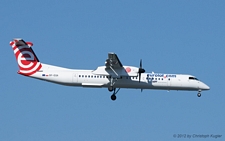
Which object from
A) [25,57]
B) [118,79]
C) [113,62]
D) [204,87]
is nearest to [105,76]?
[118,79]

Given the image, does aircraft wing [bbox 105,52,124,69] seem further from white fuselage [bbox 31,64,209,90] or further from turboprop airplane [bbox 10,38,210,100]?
white fuselage [bbox 31,64,209,90]

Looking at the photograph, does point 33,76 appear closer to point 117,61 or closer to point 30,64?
point 30,64

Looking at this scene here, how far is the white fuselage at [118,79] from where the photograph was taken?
41375 mm

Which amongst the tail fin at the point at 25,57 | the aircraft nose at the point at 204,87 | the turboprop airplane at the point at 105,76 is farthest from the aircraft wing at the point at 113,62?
the aircraft nose at the point at 204,87

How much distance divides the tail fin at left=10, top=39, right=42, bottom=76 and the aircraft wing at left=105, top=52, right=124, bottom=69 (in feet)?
21.9

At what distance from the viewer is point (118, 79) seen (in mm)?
41500

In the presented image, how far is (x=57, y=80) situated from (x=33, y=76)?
2.23 meters

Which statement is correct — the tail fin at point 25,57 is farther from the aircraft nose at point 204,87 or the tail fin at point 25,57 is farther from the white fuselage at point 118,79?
the aircraft nose at point 204,87

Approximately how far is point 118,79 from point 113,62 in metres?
2.34

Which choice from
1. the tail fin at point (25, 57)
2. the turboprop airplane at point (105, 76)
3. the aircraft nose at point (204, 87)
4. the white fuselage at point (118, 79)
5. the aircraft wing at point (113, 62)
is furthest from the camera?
the aircraft nose at point (204, 87)

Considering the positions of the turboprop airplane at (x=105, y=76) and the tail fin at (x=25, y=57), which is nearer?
the turboprop airplane at (x=105, y=76)

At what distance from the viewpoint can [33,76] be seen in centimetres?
4200

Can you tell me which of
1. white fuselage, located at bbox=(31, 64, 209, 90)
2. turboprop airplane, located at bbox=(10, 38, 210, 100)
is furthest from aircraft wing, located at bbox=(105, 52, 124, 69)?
white fuselage, located at bbox=(31, 64, 209, 90)

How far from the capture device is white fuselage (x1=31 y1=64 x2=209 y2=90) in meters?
41.4
